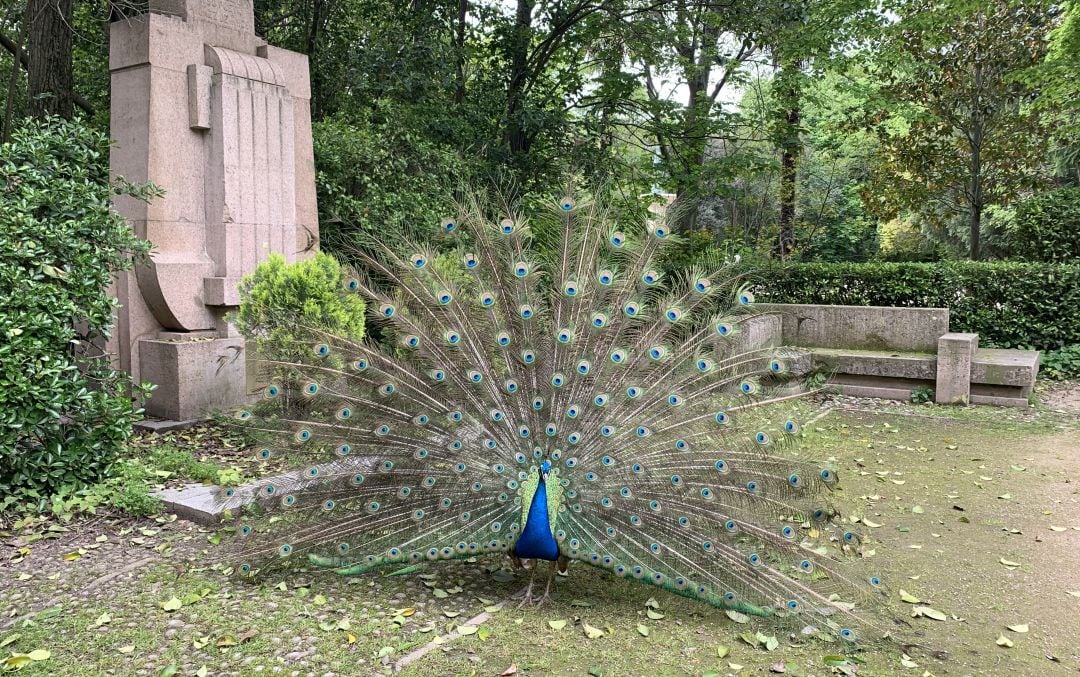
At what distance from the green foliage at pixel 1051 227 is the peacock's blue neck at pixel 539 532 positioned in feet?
37.7

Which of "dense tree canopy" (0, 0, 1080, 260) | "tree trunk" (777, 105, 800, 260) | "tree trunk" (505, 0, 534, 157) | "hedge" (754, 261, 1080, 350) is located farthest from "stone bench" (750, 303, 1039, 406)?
"tree trunk" (777, 105, 800, 260)

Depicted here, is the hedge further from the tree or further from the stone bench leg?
the tree

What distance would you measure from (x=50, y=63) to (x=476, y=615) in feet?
23.9

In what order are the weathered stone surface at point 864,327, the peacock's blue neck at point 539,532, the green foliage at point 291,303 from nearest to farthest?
the peacock's blue neck at point 539,532
the green foliage at point 291,303
the weathered stone surface at point 864,327

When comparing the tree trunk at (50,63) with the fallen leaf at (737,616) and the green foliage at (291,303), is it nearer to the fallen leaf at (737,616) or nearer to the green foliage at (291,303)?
the green foliage at (291,303)

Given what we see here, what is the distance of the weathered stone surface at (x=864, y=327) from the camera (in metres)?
10.0

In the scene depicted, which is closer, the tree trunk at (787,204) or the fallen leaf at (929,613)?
the fallen leaf at (929,613)

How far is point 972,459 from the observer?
6852 mm

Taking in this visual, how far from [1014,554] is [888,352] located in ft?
18.5

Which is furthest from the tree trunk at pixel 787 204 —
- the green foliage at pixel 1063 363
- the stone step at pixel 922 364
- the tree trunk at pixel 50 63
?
the tree trunk at pixel 50 63

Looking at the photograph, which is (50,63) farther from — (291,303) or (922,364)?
(922,364)

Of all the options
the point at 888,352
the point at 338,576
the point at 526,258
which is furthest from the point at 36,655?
the point at 888,352

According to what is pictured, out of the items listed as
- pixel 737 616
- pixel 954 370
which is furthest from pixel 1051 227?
pixel 737 616

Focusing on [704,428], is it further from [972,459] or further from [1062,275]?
[1062,275]
